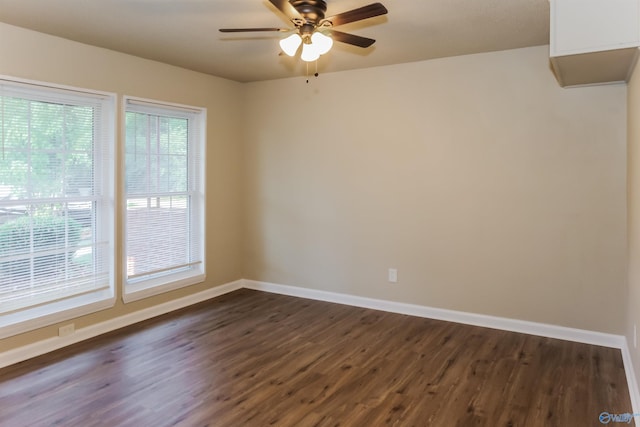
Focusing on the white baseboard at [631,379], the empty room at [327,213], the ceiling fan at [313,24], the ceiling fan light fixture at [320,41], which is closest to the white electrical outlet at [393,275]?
the empty room at [327,213]

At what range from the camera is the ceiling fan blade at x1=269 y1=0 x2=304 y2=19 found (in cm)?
230

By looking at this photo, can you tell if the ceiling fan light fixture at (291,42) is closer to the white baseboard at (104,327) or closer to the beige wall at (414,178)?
the beige wall at (414,178)

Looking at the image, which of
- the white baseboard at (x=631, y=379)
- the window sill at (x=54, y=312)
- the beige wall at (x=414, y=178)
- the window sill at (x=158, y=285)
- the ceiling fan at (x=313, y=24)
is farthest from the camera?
the window sill at (x=158, y=285)

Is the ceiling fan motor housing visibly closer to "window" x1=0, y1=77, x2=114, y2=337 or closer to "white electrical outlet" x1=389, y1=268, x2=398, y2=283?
"window" x1=0, y1=77, x2=114, y2=337

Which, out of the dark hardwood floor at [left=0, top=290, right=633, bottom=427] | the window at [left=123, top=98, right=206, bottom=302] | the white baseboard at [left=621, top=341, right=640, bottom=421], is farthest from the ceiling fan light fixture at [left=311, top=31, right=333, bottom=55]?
the white baseboard at [left=621, top=341, right=640, bottom=421]

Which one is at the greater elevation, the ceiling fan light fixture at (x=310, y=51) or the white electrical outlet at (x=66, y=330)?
the ceiling fan light fixture at (x=310, y=51)

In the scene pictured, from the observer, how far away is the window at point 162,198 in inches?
166

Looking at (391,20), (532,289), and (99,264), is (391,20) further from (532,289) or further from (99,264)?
(99,264)

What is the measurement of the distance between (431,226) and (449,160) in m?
0.66

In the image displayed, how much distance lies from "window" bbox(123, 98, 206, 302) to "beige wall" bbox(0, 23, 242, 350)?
12 centimetres

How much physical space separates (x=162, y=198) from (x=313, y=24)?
270cm

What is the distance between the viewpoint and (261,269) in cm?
540

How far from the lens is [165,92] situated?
4.41 metres

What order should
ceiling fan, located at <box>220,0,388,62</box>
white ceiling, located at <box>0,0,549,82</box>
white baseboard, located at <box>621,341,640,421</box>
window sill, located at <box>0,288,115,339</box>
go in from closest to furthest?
ceiling fan, located at <box>220,0,388,62</box>, white baseboard, located at <box>621,341,640,421</box>, white ceiling, located at <box>0,0,549,82</box>, window sill, located at <box>0,288,115,339</box>
